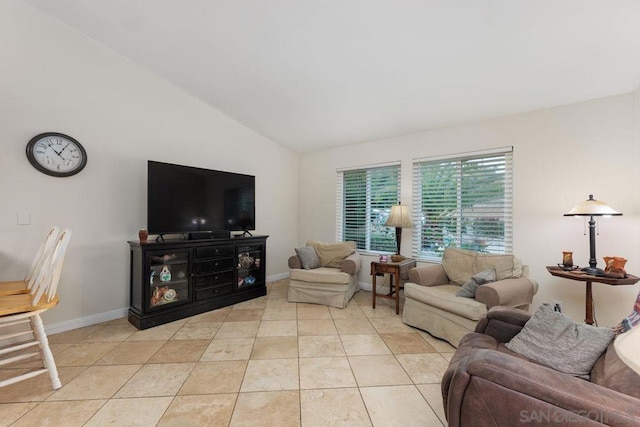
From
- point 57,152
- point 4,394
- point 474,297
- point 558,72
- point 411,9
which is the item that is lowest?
point 4,394

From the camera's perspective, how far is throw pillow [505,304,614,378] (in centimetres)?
123

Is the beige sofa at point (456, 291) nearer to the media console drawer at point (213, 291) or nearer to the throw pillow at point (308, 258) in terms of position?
the throw pillow at point (308, 258)

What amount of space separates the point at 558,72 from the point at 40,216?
4.73 metres

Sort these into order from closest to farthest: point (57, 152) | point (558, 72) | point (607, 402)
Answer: point (607, 402)
point (558, 72)
point (57, 152)

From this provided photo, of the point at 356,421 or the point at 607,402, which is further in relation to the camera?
the point at 356,421

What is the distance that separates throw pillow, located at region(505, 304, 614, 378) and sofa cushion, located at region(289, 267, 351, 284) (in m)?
1.98

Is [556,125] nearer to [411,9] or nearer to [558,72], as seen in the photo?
[558,72]

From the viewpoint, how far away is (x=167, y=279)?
9.65 ft

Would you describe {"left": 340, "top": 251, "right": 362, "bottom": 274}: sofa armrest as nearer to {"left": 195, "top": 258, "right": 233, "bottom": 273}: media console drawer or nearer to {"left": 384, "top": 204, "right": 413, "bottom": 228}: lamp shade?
{"left": 384, "top": 204, "right": 413, "bottom": 228}: lamp shade

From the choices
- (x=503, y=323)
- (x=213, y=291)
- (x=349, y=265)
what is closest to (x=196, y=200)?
(x=213, y=291)

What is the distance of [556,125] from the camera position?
2707 mm

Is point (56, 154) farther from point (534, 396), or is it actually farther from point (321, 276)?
point (534, 396)

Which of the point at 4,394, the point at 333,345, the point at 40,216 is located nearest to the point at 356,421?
the point at 333,345

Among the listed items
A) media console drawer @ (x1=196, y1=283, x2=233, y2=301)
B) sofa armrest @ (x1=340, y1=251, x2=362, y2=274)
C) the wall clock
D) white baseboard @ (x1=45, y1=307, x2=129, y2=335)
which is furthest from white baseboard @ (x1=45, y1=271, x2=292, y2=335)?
sofa armrest @ (x1=340, y1=251, x2=362, y2=274)
